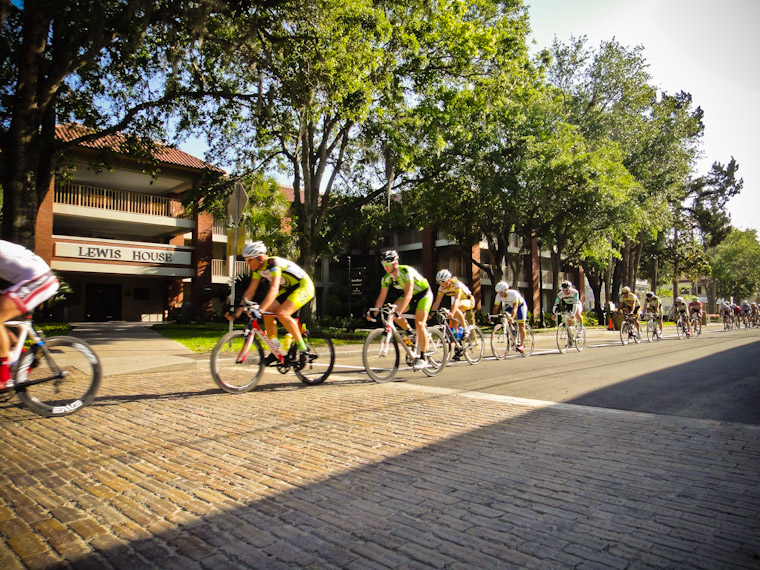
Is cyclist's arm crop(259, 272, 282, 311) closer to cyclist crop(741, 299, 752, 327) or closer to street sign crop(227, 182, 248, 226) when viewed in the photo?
street sign crop(227, 182, 248, 226)

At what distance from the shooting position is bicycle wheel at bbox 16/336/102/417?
5.00 metres

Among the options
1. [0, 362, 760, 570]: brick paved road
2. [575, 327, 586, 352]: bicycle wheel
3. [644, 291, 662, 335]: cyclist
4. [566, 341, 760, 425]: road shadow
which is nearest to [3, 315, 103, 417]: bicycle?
[0, 362, 760, 570]: brick paved road

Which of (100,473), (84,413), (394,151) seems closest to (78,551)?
(100,473)

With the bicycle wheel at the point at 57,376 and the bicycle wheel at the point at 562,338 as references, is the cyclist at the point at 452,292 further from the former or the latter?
the bicycle wheel at the point at 57,376

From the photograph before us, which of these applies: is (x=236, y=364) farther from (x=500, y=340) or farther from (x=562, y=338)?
(x=562, y=338)

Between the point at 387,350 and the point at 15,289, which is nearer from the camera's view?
the point at 15,289

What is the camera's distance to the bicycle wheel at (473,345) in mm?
10742

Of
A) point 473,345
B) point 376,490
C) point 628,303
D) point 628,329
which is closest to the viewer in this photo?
point 376,490

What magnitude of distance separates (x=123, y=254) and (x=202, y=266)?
4.41 m

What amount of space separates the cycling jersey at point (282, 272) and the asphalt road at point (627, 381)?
2271 mm

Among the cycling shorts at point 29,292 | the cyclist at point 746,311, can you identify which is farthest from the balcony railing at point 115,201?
the cyclist at point 746,311

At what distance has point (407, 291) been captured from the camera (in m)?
7.94

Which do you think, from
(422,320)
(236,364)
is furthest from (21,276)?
(422,320)

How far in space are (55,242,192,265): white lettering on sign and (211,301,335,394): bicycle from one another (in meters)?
24.2
